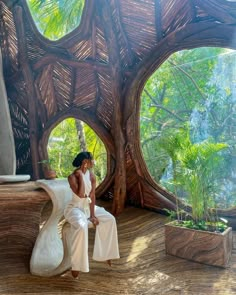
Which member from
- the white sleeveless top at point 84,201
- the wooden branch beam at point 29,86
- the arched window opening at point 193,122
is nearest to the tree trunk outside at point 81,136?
the wooden branch beam at point 29,86

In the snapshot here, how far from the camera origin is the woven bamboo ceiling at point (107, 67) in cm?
296

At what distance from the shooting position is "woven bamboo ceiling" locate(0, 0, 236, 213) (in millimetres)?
2959

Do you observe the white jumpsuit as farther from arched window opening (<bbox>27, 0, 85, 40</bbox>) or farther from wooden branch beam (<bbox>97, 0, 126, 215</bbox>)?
arched window opening (<bbox>27, 0, 85, 40</bbox>)

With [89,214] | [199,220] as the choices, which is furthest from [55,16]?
[199,220]

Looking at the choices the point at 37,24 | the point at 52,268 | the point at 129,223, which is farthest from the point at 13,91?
the point at 52,268

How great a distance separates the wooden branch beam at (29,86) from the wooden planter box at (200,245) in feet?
9.03

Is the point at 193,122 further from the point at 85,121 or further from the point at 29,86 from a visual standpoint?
the point at 29,86

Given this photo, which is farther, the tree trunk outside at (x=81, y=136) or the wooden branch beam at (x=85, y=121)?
the tree trunk outside at (x=81, y=136)

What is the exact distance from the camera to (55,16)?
420cm

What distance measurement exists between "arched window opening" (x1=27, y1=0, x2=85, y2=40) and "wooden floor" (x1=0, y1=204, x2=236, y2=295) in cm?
302

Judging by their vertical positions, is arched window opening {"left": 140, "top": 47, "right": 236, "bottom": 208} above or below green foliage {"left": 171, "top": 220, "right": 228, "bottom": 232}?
above

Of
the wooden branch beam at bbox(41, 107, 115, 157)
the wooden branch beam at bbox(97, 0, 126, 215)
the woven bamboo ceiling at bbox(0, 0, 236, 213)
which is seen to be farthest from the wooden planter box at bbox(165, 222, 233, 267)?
the wooden branch beam at bbox(41, 107, 115, 157)

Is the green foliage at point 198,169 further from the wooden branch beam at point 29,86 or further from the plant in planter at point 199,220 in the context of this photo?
the wooden branch beam at point 29,86

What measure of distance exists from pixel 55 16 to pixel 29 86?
1054mm
